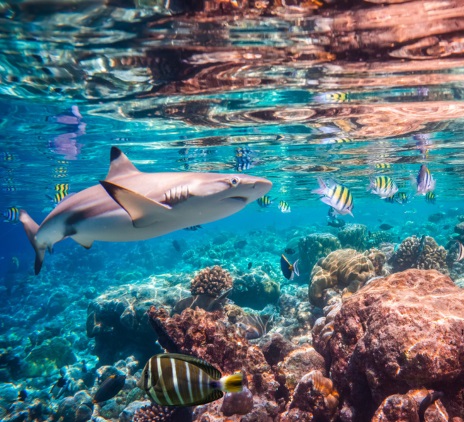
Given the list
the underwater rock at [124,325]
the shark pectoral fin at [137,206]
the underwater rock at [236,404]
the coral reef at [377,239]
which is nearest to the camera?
the shark pectoral fin at [137,206]

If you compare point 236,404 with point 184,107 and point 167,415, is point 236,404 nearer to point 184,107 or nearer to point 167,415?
point 167,415

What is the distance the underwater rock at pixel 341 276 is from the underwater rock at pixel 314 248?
6.86 m

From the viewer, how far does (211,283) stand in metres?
10.9

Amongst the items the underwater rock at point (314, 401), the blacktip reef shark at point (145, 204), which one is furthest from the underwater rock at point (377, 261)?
the blacktip reef shark at point (145, 204)

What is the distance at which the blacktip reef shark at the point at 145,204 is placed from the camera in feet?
11.0

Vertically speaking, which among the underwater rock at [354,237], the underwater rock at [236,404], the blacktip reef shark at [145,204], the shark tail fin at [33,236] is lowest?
the underwater rock at [354,237]

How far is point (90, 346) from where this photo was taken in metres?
16.2

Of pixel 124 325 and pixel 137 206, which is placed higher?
pixel 137 206

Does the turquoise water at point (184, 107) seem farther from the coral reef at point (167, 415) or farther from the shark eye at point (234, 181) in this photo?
the shark eye at point (234, 181)

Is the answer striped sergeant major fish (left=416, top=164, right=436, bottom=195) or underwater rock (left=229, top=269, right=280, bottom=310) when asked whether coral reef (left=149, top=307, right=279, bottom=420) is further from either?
underwater rock (left=229, top=269, right=280, bottom=310)

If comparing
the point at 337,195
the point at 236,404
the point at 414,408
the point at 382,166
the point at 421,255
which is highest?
the point at 337,195

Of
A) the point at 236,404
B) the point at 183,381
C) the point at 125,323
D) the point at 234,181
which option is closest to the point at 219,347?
the point at 236,404

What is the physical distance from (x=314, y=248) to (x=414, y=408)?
1637 cm

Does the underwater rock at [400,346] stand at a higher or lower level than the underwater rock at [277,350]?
higher
